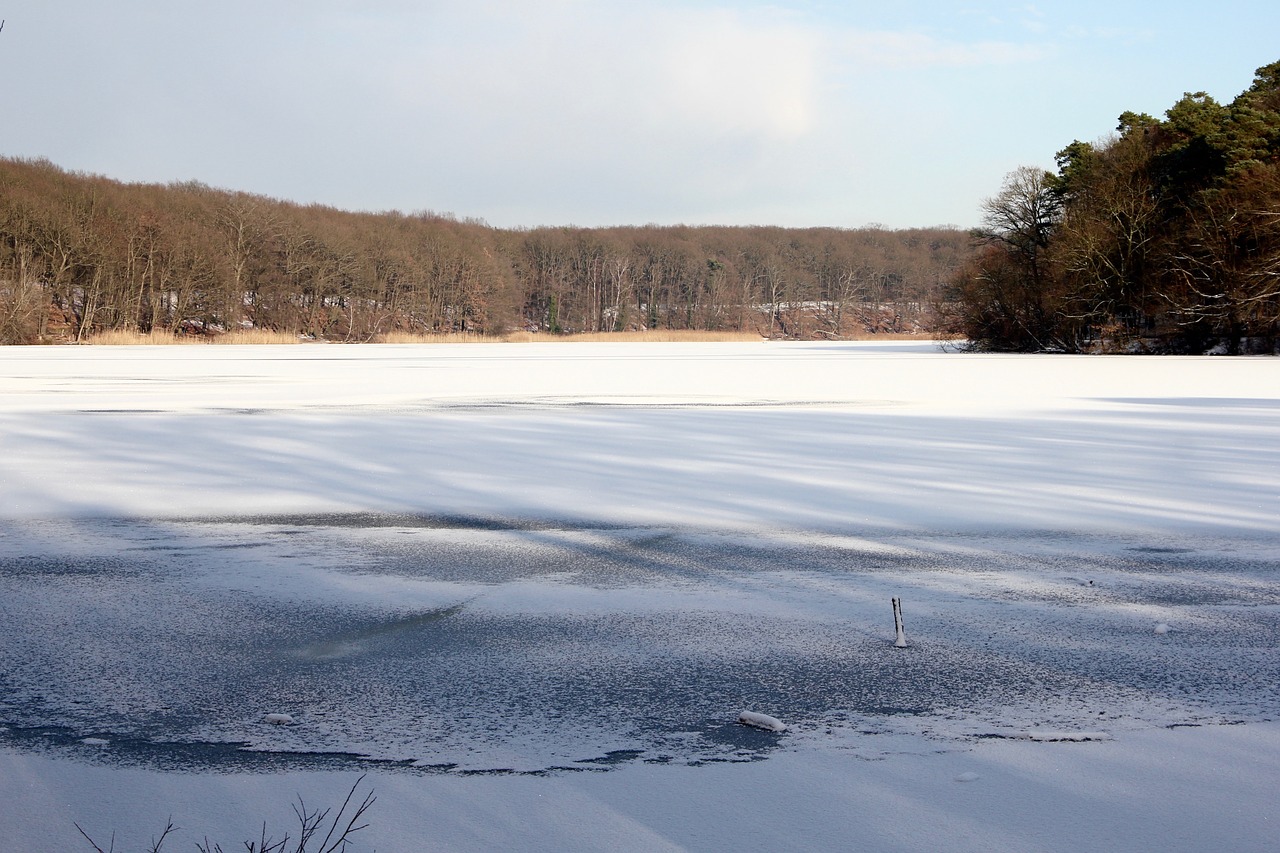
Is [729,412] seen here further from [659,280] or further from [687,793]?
[659,280]

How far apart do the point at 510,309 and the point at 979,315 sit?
154 feet

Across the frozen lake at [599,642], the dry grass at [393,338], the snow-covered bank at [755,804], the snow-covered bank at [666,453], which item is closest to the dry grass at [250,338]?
the dry grass at [393,338]

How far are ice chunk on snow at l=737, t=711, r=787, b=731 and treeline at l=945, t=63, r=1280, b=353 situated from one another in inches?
1399

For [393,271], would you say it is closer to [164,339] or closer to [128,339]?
[164,339]

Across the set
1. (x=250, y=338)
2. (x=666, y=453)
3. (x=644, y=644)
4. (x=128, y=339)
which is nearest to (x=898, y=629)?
(x=644, y=644)

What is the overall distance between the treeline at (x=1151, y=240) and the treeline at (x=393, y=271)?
14.0 ft

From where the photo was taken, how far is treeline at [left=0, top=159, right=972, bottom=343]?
168ft

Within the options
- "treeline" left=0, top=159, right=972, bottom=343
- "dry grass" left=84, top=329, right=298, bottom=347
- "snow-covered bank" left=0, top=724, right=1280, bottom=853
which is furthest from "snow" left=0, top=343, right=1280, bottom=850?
"treeline" left=0, top=159, right=972, bottom=343

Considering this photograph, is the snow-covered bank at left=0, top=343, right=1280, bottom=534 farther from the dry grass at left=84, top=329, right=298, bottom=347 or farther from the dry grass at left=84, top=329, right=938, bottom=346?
the dry grass at left=84, top=329, right=938, bottom=346

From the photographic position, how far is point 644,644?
415 cm

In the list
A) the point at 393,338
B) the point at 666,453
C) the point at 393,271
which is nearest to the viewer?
the point at 666,453

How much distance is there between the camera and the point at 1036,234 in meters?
43.8

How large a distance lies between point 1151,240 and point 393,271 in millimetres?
47661

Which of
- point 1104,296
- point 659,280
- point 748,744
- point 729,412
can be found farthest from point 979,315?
Result: point 659,280
